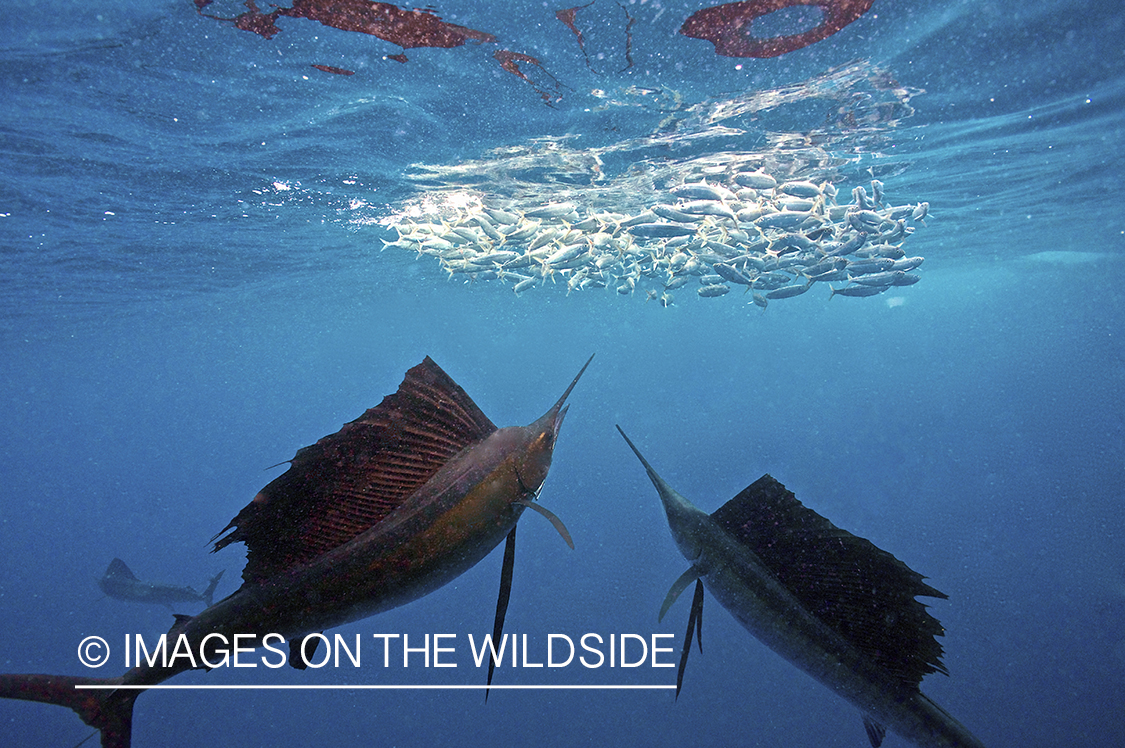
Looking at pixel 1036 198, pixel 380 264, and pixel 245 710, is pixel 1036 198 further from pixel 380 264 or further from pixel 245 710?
pixel 245 710

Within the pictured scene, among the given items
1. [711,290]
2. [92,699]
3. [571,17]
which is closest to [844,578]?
[92,699]

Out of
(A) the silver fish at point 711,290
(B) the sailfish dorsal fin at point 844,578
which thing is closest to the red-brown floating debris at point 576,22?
(B) the sailfish dorsal fin at point 844,578

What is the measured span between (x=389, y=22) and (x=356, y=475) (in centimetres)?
653

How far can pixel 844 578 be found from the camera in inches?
73.5

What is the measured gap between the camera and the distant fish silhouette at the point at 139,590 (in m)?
12.1

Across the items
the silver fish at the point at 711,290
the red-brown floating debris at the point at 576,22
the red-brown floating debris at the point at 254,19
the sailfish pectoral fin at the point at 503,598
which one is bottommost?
the silver fish at the point at 711,290

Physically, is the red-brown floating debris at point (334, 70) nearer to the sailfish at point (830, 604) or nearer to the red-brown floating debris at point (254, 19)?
the red-brown floating debris at point (254, 19)

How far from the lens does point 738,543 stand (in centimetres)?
202

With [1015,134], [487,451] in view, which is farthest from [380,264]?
[487,451]

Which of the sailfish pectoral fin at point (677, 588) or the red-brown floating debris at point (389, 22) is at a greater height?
the red-brown floating debris at point (389, 22)

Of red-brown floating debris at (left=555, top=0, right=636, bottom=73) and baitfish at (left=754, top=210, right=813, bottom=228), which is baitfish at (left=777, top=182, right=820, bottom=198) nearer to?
baitfish at (left=754, top=210, right=813, bottom=228)

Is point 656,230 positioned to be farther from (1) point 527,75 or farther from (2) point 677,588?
(2) point 677,588

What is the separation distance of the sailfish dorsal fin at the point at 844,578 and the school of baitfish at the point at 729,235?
272 inches

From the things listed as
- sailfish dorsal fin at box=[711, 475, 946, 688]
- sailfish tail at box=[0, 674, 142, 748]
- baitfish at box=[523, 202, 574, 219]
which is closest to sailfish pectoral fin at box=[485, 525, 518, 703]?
sailfish dorsal fin at box=[711, 475, 946, 688]
